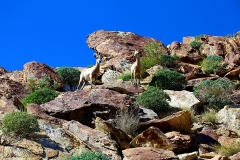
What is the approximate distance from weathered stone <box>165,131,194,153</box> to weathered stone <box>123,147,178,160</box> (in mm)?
1261

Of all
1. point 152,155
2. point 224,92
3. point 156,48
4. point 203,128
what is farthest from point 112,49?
point 152,155

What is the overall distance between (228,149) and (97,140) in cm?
432

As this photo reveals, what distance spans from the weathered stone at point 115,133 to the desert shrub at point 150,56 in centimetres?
1505

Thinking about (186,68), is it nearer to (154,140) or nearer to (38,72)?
(38,72)

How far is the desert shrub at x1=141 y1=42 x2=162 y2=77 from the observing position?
2917 centimetres

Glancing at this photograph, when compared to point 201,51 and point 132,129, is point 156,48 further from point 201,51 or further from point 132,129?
point 132,129

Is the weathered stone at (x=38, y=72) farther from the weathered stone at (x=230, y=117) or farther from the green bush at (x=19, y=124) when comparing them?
the green bush at (x=19, y=124)

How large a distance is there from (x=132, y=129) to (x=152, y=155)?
2908 millimetres

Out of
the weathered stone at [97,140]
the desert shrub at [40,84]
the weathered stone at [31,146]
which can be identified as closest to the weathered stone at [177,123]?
the weathered stone at [97,140]

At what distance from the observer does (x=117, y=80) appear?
26703 millimetres

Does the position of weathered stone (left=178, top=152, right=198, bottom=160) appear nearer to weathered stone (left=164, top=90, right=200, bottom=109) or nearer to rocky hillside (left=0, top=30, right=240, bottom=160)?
rocky hillside (left=0, top=30, right=240, bottom=160)

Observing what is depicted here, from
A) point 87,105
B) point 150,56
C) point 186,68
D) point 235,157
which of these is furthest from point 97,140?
point 150,56

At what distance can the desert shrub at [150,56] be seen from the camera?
29.2m

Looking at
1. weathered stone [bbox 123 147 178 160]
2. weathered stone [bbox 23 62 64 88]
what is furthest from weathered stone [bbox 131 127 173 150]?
weathered stone [bbox 23 62 64 88]
